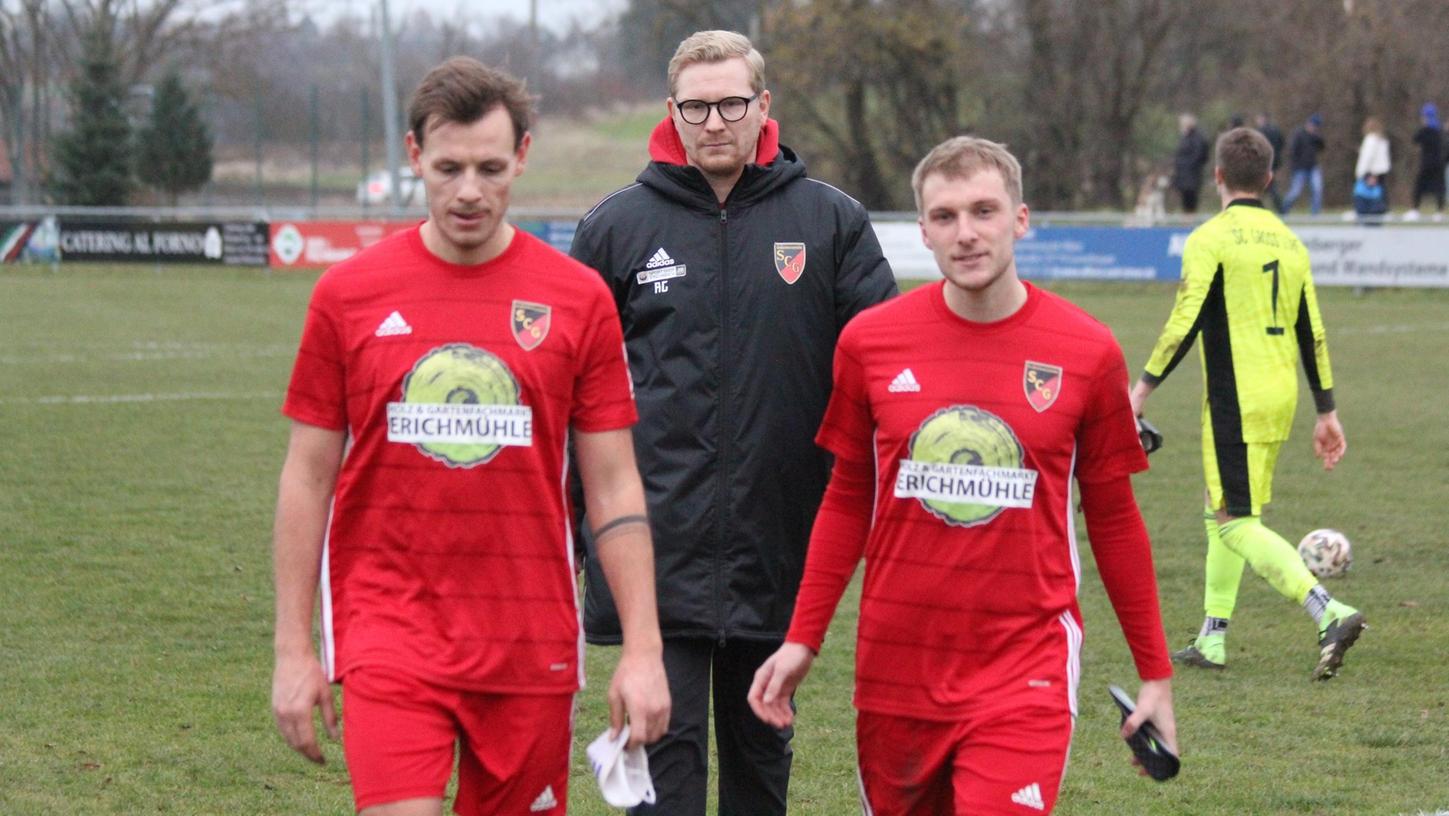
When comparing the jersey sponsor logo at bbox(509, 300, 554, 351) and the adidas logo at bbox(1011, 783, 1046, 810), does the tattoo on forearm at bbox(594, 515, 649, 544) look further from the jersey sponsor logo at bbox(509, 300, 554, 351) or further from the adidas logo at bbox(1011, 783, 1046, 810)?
the adidas logo at bbox(1011, 783, 1046, 810)

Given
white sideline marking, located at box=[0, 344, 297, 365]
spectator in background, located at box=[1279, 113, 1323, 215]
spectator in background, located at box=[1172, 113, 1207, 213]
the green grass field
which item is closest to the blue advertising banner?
spectator in background, located at box=[1172, 113, 1207, 213]

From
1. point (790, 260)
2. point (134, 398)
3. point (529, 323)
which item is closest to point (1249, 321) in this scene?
point (790, 260)

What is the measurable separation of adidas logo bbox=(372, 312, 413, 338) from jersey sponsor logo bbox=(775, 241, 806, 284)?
1348mm

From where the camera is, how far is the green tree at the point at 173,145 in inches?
1810

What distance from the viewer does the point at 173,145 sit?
46.2 m

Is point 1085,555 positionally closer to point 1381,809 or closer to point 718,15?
point 1381,809

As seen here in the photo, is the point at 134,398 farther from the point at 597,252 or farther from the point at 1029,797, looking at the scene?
the point at 1029,797

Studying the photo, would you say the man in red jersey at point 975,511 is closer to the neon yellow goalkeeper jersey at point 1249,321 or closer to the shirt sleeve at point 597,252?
the shirt sleeve at point 597,252

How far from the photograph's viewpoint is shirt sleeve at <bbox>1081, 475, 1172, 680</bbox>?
12.0 feet

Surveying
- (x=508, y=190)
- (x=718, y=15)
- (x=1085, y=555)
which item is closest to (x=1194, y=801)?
(x=508, y=190)

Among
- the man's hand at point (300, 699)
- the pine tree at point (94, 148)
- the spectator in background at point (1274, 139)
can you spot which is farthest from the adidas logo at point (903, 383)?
the pine tree at point (94, 148)

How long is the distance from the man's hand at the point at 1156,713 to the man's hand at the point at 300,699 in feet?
5.21

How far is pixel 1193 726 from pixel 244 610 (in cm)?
435

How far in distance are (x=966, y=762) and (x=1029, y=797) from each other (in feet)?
0.46
